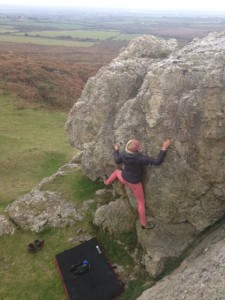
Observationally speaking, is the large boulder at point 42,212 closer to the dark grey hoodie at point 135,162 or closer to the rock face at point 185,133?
the rock face at point 185,133

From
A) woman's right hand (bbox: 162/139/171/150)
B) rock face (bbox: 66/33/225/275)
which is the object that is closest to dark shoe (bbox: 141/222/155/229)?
rock face (bbox: 66/33/225/275)

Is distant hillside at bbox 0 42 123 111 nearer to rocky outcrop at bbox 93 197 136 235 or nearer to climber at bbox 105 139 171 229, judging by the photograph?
rocky outcrop at bbox 93 197 136 235

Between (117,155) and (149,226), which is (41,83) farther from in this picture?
(149,226)

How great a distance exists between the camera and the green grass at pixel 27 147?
89.2 feet

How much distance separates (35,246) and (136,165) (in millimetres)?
6613

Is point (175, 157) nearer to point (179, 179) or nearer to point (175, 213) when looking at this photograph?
point (179, 179)

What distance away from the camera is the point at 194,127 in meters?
13.4

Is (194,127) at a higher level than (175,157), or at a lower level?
higher

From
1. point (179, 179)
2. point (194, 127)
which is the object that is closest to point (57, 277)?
point (179, 179)

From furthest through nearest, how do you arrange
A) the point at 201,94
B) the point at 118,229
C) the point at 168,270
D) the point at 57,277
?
the point at 118,229 < the point at 57,277 < the point at 168,270 < the point at 201,94

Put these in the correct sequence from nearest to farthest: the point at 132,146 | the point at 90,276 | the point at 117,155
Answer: the point at 132,146, the point at 90,276, the point at 117,155

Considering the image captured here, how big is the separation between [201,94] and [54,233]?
998 cm

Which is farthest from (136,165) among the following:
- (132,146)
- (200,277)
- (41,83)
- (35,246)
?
(41,83)

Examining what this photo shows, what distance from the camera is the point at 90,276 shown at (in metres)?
14.6
